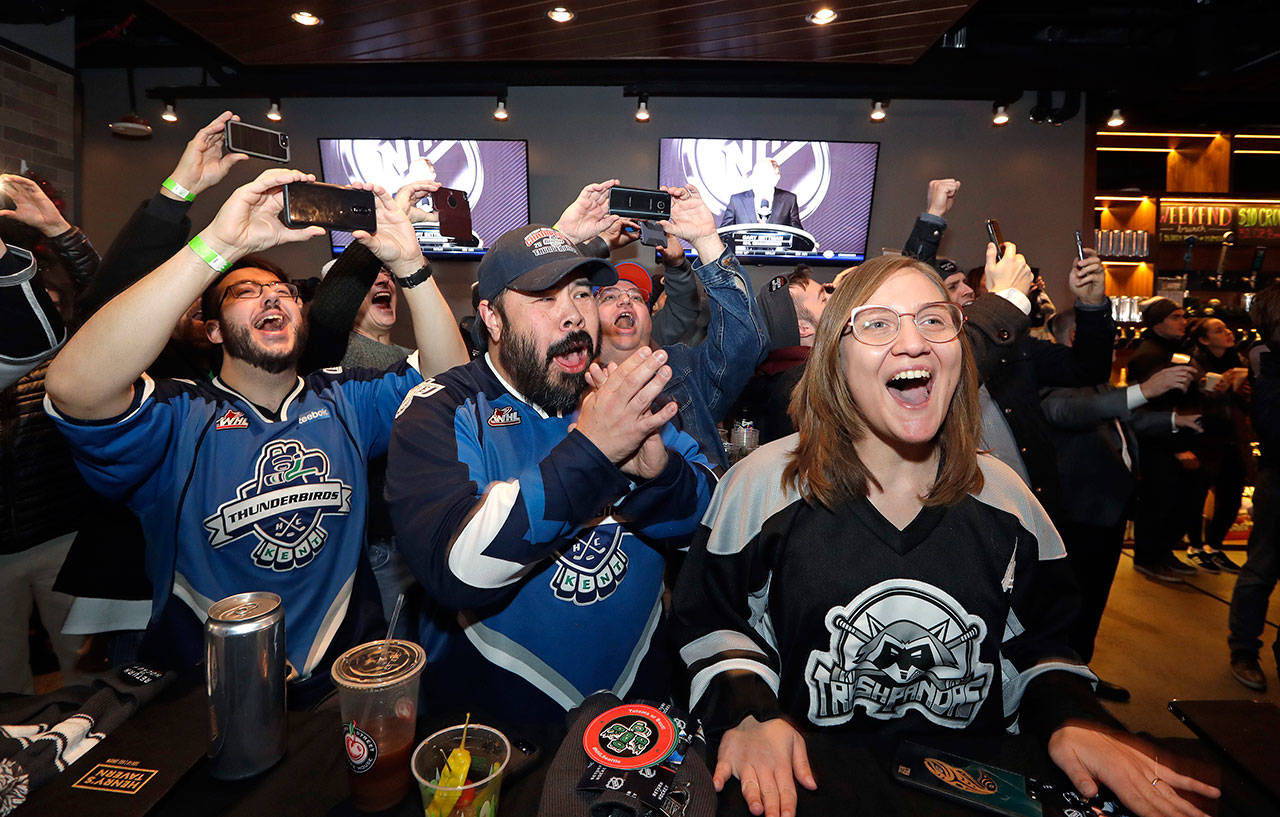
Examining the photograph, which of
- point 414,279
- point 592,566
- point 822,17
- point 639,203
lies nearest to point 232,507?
point 414,279

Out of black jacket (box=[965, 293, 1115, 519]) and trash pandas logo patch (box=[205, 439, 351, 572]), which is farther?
black jacket (box=[965, 293, 1115, 519])

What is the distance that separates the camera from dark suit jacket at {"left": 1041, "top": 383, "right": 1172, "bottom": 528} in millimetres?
3041

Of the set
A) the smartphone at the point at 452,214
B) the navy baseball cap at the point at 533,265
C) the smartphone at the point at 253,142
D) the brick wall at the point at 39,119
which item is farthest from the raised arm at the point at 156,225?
the brick wall at the point at 39,119

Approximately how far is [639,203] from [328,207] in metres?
0.90

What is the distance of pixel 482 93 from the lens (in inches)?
211

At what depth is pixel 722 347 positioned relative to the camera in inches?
91.0

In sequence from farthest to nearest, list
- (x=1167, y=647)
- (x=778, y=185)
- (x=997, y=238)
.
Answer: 1. (x=778, y=185)
2. (x=1167, y=647)
3. (x=997, y=238)

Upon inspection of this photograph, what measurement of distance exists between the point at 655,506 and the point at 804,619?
1.12ft

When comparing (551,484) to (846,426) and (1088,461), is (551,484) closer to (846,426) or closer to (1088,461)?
(846,426)

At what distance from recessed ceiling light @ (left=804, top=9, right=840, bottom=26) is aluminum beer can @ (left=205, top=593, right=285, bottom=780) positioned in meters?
4.06

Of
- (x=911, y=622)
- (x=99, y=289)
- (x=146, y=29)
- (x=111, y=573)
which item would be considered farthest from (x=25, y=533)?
(x=146, y=29)

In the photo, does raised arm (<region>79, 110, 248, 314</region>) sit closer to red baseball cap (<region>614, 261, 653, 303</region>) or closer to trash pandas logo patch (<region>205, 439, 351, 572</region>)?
trash pandas logo patch (<region>205, 439, 351, 572</region>)

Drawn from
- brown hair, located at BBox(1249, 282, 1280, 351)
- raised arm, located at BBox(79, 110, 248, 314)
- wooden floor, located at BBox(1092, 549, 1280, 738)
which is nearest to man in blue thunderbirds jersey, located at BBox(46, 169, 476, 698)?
raised arm, located at BBox(79, 110, 248, 314)

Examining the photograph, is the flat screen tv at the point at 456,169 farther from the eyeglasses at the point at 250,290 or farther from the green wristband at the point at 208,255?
the green wristband at the point at 208,255
